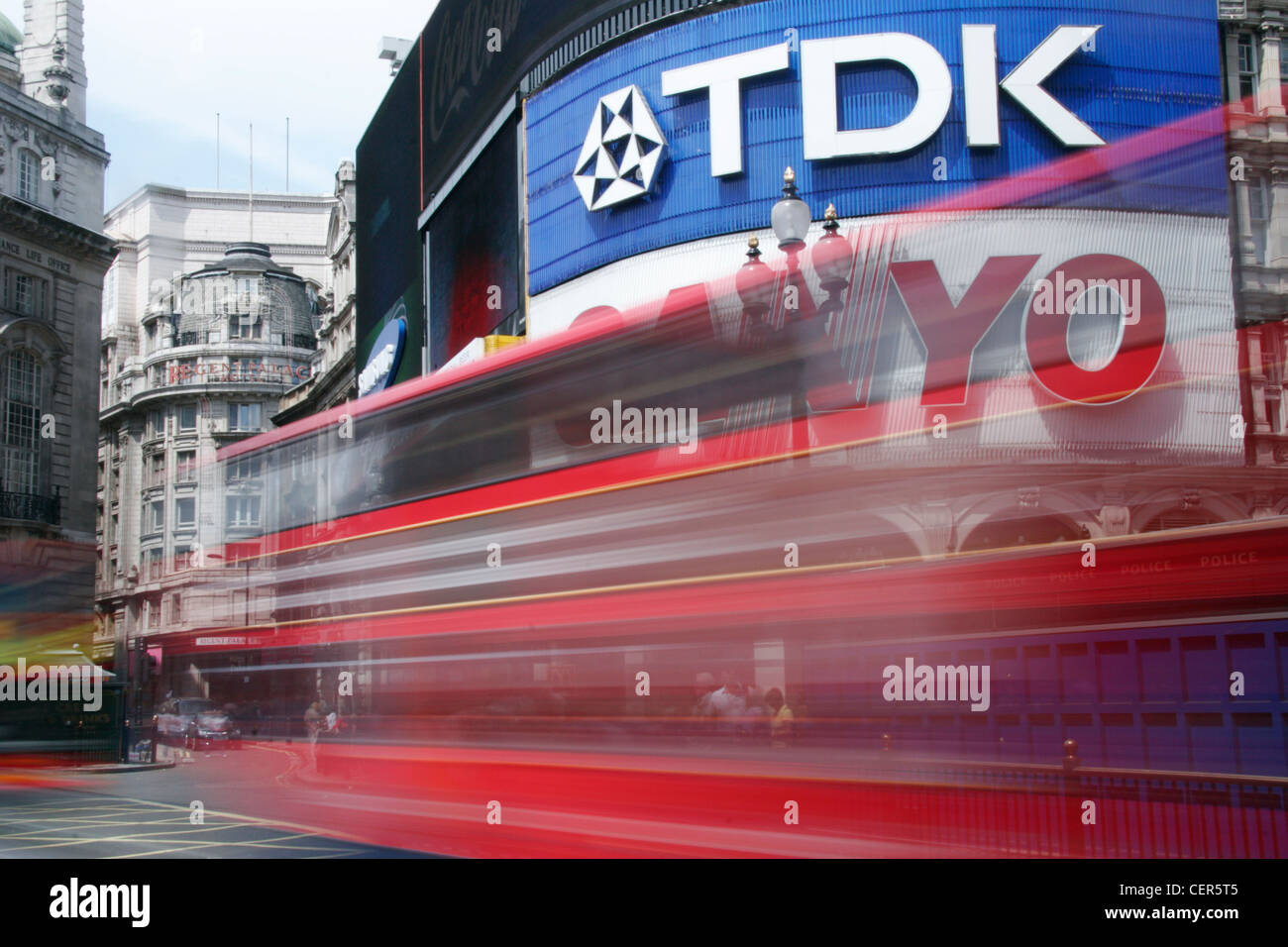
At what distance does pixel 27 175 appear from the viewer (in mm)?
7641

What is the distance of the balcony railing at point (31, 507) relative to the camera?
862 centimetres

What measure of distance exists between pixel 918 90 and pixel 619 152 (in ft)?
16.5

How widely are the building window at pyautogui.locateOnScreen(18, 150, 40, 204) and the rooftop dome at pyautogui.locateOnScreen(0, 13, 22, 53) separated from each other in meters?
0.72

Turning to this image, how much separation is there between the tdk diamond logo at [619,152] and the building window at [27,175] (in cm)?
1215

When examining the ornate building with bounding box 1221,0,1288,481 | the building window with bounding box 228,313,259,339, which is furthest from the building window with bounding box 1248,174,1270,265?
the building window with bounding box 228,313,259,339

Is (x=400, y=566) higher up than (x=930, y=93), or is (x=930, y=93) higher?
(x=930, y=93)

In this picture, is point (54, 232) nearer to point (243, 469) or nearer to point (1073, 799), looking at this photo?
point (243, 469)

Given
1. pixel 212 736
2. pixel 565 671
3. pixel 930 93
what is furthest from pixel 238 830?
pixel 930 93

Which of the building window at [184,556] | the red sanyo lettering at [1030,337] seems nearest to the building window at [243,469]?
the building window at [184,556]

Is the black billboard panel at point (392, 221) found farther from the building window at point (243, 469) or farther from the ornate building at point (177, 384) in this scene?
the building window at point (243, 469)

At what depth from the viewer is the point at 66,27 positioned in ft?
20.9

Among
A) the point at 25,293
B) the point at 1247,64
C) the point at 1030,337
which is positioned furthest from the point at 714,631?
the point at 1247,64
